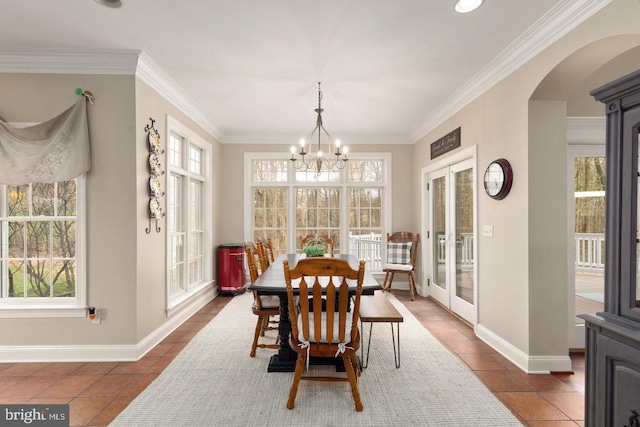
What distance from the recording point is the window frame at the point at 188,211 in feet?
12.0

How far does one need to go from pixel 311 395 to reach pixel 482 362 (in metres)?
1.58

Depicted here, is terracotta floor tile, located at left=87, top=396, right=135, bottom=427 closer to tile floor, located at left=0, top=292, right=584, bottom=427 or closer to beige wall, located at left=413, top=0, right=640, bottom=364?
tile floor, located at left=0, top=292, right=584, bottom=427

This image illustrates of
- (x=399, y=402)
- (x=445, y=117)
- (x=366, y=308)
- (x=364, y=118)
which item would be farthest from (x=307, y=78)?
(x=399, y=402)

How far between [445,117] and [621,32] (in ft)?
8.13

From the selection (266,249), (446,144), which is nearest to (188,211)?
(266,249)

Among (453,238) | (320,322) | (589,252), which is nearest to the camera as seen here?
(320,322)

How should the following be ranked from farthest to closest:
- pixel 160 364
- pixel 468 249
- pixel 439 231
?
pixel 439 231
pixel 468 249
pixel 160 364

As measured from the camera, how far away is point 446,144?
4.33 meters

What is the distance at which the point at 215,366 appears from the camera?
9.15 feet

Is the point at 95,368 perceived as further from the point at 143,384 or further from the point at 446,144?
the point at 446,144

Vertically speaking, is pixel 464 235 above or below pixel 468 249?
above

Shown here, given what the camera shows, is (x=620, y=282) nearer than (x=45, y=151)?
Yes

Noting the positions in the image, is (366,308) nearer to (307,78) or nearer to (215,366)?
(215,366)

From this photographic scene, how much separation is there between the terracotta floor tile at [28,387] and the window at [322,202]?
3506 millimetres
